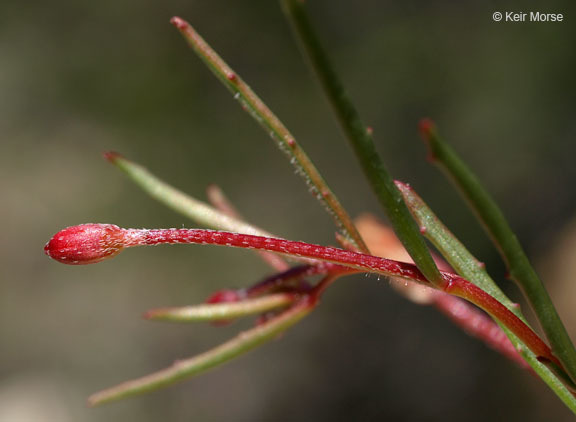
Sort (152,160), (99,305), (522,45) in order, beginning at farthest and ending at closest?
1. (152,160)
2. (99,305)
3. (522,45)

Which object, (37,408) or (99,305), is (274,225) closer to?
(99,305)

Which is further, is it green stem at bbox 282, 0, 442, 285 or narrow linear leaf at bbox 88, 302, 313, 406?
narrow linear leaf at bbox 88, 302, 313, 406

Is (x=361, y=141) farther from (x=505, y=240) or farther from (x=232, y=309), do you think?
(x=232, y=309)

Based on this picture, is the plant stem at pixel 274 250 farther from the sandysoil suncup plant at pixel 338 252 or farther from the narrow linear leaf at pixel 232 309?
the narrow linear leaf at pixel 232 309

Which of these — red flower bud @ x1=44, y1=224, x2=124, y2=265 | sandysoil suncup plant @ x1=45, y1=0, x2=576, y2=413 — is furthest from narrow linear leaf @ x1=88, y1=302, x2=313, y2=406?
red flower bud @ x1=44, y1=224, x2=124, y2=265

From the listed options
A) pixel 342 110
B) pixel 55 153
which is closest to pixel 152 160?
pixel 55 153

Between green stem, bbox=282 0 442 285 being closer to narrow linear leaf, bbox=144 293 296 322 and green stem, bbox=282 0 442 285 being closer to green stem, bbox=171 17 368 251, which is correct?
green stem, bbox=171 17 368 251

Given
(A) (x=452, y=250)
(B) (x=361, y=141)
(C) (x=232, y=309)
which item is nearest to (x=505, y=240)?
(A) (x=452, y=250)
